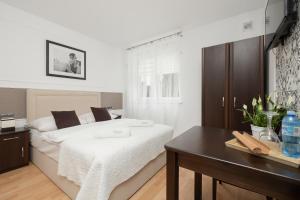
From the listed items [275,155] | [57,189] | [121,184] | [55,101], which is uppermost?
[55,101]

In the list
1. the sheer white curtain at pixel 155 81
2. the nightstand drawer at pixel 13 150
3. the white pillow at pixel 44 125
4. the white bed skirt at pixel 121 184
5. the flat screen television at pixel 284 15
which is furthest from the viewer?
the sheer white curtain at pixel 155 81

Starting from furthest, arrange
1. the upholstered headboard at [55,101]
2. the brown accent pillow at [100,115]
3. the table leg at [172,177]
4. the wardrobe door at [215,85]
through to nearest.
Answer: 1. the brown accent pillow at [100,115]
2. the upholstered headboard at [55,101]
3. the wardrobe door at [215,85]
4. the table leg at [172,177]

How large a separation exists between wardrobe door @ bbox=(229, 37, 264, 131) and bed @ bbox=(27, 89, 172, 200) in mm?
1105

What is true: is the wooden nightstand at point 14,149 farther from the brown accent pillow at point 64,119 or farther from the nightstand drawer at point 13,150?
the brown accent pillow at point 64,119

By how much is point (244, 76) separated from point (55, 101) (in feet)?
10.9

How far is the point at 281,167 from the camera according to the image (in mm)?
635

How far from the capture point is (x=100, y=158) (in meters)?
1.27

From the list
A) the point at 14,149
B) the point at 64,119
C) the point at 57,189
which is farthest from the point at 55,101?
the point at 57,189

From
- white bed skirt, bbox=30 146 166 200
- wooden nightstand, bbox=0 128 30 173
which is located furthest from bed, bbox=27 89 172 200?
wooden nightstand, bbox=0 128 30 173

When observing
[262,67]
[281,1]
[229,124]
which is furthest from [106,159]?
[262,67]

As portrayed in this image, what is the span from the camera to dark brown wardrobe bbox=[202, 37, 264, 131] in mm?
2062

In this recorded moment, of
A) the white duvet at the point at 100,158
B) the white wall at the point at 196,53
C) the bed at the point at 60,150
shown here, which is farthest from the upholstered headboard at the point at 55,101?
the white wall at the point at 196,53

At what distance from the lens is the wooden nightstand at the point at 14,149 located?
203cm

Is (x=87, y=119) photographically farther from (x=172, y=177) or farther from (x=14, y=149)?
(x=172, y=177)
